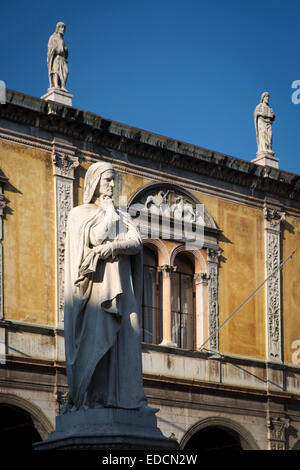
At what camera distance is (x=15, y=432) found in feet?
63.9

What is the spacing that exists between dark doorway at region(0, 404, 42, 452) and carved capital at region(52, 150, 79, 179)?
14.1 feet

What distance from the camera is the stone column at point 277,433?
2129 centimetres

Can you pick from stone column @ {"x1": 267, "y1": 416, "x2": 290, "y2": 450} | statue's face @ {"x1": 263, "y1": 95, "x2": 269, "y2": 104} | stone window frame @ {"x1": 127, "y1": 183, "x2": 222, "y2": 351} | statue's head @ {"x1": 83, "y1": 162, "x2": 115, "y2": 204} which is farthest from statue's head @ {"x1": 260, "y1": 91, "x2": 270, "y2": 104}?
statue's head @ {"x1": 83, "y1": 162, "x2": 115, "y2": 204}

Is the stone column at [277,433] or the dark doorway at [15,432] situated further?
the stone column at [277,433]

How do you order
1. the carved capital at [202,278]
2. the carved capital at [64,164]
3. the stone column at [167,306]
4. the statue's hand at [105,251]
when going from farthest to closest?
the carved capital at [202,278], the stone column at [167,306], the carved capital at [64,164], the statue's hand at [105,251]

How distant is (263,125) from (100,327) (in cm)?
1665

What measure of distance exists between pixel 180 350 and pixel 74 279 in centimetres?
1314

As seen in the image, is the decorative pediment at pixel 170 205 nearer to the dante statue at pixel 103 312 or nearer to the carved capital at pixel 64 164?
the carved capital at pixel 64 164

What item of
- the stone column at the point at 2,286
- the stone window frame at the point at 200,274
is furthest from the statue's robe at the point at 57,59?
the stone window frame at the point at 200,274

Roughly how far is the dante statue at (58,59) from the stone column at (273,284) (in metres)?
5.47

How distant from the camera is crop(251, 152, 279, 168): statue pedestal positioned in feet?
74.9

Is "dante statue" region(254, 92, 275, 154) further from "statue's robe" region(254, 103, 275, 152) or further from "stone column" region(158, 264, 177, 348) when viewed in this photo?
"stone column" region(158, 264, 177, 348)

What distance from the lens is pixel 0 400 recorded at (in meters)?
17.8

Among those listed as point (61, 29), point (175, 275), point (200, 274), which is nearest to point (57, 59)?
point (61, 29)
